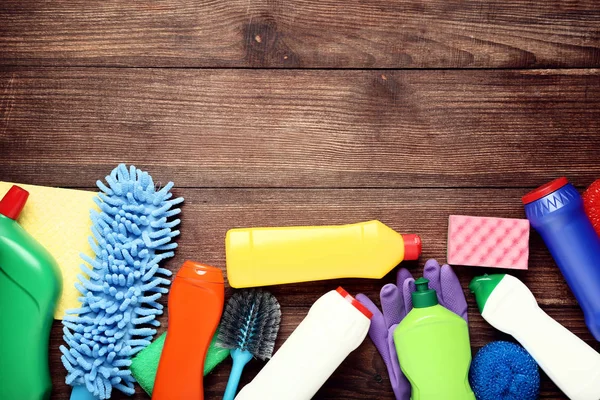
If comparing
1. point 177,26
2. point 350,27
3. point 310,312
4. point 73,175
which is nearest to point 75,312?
point 73,175

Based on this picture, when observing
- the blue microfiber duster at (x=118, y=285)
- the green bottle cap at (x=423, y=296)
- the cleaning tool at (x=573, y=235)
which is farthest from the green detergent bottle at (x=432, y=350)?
the blue microfiber duster at (x=118, y=285)

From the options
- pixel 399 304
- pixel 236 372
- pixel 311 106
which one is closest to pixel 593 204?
pixel 399 304

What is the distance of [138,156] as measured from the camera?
754 mm

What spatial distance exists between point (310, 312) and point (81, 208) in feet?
1.15

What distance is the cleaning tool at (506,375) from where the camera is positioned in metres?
0.68

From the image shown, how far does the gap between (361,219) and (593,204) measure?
12.4 inches

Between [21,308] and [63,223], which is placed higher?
[63,223]

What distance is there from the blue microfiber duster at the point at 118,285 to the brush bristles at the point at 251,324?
0.10 m

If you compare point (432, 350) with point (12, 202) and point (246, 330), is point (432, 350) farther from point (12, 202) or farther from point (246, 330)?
point (12, 202)

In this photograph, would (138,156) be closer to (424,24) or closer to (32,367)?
(32,367)

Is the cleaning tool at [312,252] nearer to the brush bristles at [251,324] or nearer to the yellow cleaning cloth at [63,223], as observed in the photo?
the brush bristles at [251,324]

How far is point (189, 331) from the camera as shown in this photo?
70cm

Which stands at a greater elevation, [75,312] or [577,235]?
[577,235]

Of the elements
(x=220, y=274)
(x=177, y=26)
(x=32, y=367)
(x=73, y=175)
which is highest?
(x=177, y=26)
